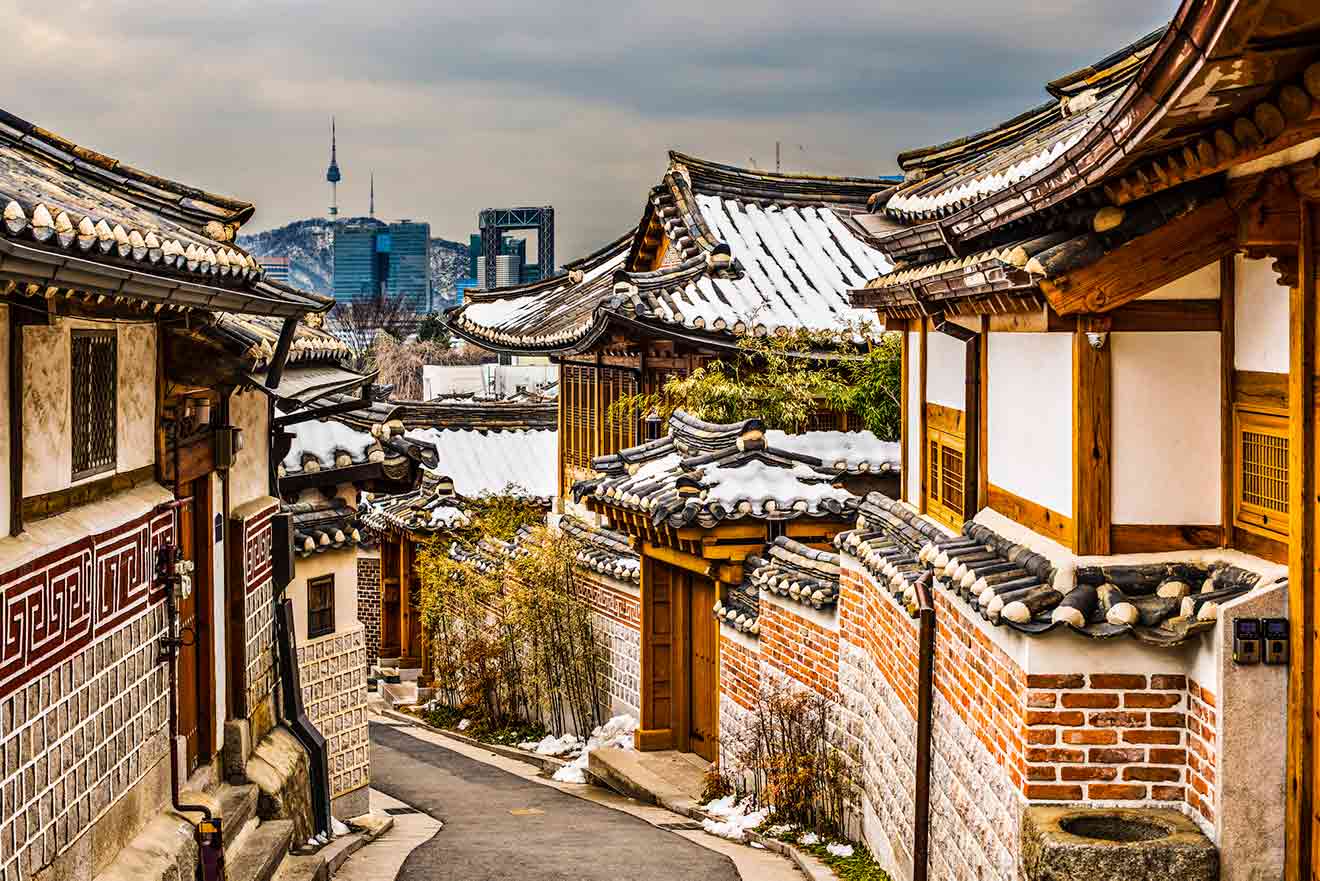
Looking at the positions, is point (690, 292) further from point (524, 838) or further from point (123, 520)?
point (123, 520)

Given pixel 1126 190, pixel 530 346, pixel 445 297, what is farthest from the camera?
pixel 445 297

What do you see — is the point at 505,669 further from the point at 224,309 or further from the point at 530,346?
the point at 224,309

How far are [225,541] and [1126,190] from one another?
8409 millimetres

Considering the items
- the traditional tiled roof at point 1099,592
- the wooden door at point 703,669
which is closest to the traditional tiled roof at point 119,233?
the traditional tiled roof at point 1099,592

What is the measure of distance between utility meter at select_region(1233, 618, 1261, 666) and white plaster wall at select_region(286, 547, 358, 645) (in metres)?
10.6

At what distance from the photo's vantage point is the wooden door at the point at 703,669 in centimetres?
1667

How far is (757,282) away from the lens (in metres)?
22.0

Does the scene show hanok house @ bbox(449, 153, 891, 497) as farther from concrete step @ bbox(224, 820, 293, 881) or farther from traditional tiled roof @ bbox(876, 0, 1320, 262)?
traditional tiled roof @ bbox(876, 0, 1320, 262)

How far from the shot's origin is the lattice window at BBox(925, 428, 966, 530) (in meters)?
10.0

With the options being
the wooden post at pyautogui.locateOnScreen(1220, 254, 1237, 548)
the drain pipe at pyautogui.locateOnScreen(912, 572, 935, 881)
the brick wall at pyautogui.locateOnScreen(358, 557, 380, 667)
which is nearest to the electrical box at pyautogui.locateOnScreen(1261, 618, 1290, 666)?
the wooden post at pyautogui.locateOnScreen(1220, 254, 1237, 548)

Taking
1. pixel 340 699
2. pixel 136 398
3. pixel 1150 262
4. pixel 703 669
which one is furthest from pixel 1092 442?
pixel 340 699

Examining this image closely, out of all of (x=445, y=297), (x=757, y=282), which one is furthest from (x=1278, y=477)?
(x=445, y=297)

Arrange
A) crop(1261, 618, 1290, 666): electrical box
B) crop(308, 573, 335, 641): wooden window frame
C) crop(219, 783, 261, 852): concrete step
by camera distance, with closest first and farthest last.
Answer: crop(1261, 618, 1290, 666): electrical box < crop(219, 783, 261, 852): concrete step < crop(308, 573, 335, 641): wooden window frame

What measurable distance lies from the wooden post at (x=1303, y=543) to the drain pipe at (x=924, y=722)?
336 centimetres
